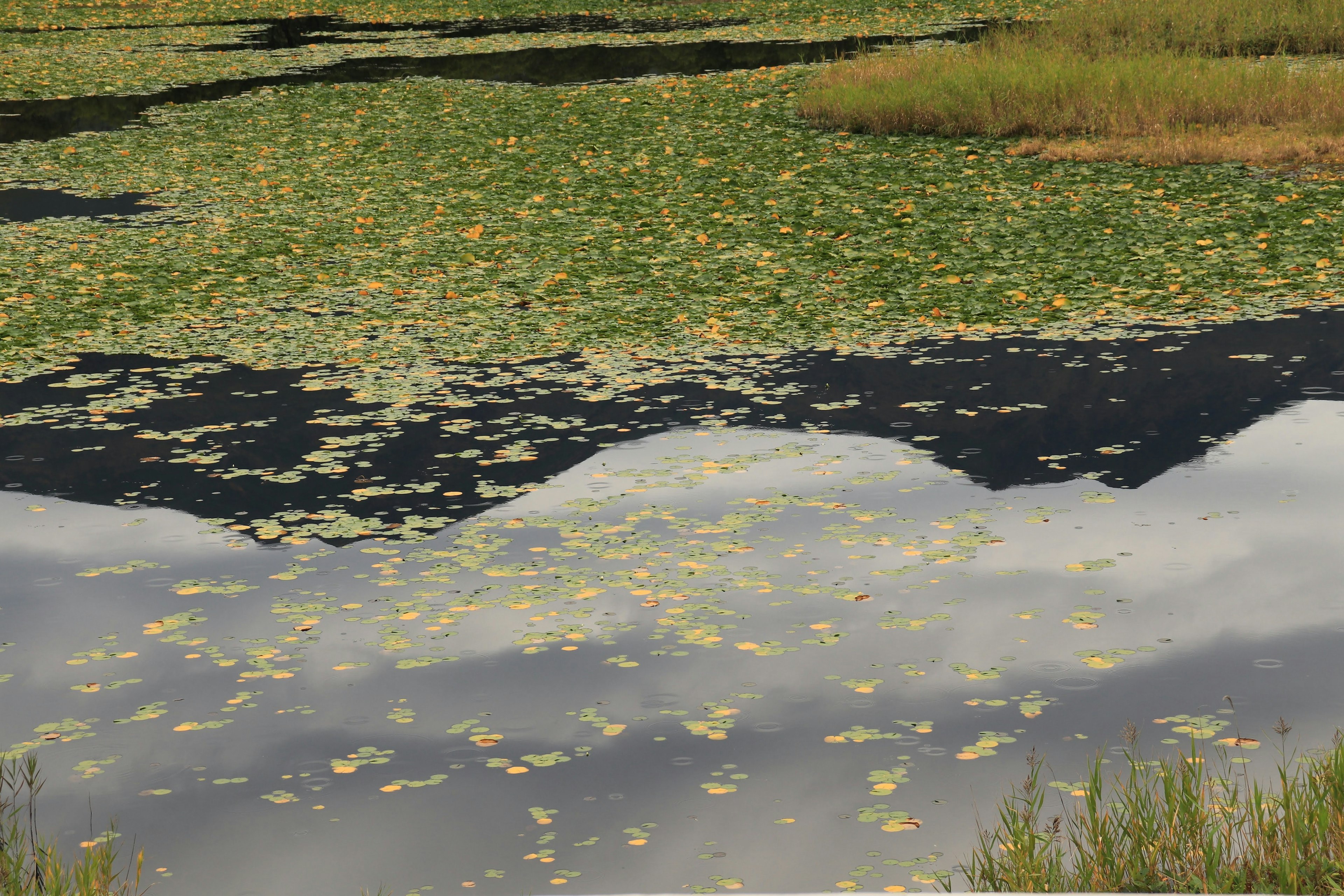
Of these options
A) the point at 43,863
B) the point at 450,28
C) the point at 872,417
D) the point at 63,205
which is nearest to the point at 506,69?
the point at 450,28

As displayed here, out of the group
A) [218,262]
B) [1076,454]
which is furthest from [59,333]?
[1076,454]

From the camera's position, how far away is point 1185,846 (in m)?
5.40

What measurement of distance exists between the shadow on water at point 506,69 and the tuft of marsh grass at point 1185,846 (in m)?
29.5

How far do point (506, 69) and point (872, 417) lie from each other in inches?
1123

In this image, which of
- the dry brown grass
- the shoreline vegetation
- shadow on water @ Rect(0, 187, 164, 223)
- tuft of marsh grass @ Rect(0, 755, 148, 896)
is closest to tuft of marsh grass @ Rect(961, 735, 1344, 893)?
tuft of marsh grass @ Rect(0, 755, 148, 896)

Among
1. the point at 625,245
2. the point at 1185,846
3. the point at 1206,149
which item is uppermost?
the point at 1206,149

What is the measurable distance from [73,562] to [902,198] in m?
15.1

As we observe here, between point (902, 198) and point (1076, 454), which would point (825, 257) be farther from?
point (1076, 454)

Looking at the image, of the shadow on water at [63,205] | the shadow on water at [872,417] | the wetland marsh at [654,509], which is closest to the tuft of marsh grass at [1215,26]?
the wetland marsh at [654,509]

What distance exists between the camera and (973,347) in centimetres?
1470

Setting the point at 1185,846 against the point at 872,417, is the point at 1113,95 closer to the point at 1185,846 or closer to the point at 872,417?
the point at 872,417

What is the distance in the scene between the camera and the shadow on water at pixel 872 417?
1112 cm

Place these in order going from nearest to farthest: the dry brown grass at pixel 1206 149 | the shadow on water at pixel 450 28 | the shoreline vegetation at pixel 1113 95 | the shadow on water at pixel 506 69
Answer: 1. the dry brown grass at pixel 1206 149
2. the shoreline vegetation at pixel 1113 95
3. the shadow on water at pixel 506 69
4. the shadow on water at pixel 450 28

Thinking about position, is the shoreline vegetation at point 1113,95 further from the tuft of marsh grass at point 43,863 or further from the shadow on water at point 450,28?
the tuft of marsh grass at point 43,863
